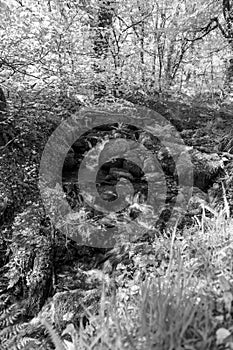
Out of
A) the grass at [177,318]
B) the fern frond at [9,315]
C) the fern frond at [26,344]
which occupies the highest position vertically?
the grass at [177,318]

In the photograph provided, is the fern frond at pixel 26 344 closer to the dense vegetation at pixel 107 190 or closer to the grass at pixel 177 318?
the dense vegetation at pixel 107 190

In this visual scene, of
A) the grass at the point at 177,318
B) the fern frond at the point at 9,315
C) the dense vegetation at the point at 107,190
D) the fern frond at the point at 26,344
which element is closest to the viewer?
the grass at the point at 177,318

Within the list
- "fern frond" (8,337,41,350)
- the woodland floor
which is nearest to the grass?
the woodland floor

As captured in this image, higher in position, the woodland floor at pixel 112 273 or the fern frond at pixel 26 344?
the woodland floor at pixel 112 273

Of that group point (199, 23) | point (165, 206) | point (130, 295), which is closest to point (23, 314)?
point (130, 295)

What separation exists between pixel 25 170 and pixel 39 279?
96 centimetres

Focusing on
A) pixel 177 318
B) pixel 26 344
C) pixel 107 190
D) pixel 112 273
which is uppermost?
pixel 107 190

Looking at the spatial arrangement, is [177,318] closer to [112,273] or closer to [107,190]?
[112,273]

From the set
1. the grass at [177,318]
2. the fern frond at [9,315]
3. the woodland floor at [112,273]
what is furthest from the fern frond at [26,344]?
the grass at [177,318]

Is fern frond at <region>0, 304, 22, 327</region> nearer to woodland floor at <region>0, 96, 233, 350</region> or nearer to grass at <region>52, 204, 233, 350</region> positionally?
woodland floor at <region>0, 96, 233, 350</region>

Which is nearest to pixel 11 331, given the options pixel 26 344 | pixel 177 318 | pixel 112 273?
pixel 26 344

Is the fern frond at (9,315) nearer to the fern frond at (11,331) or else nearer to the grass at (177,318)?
the fern frond at (11,331)

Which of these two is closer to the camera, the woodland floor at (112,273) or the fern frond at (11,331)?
the woodland floor at (112,273)

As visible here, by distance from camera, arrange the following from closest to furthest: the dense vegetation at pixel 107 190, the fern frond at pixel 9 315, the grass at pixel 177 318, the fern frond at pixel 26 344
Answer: the grass at pixel 177 318, the dense vegetation at pixel 107 190, the fern frond at pixel 26 344, the fern frond at pixel 9 315
